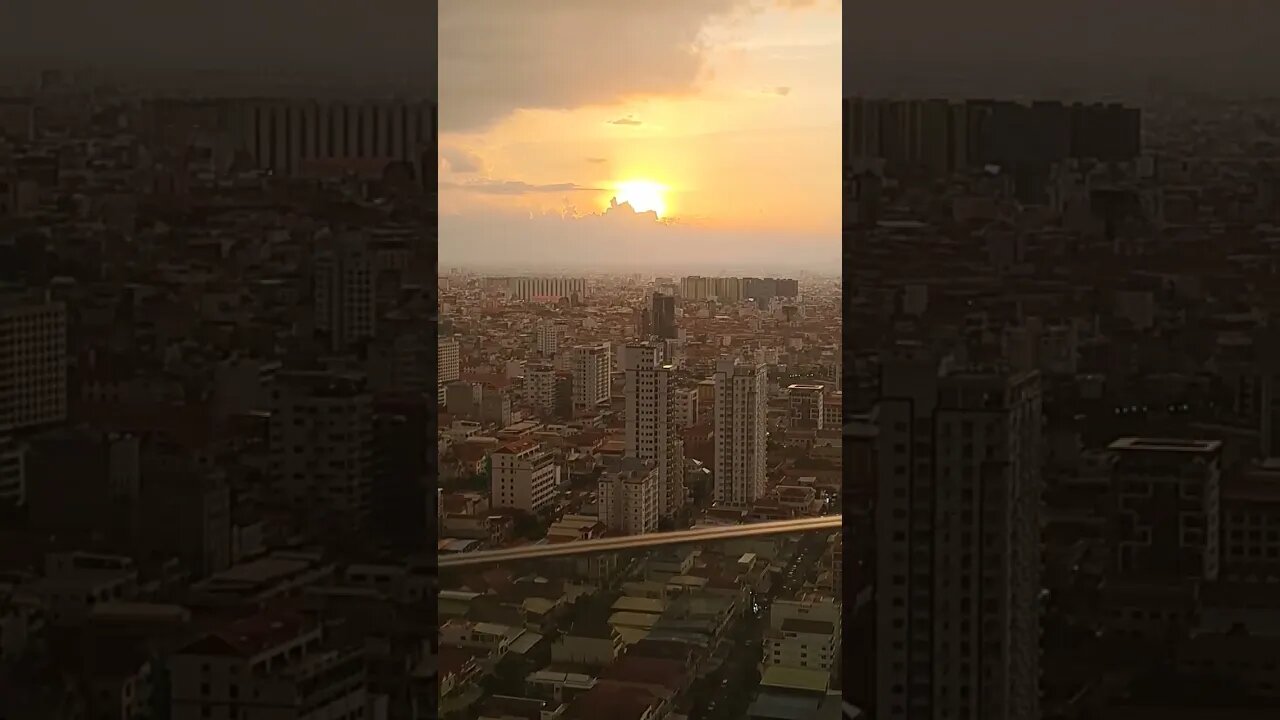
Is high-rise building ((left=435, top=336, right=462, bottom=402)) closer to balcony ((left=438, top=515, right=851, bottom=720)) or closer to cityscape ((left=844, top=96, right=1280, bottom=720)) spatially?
balcony ((left=438, top=515, right=851, bottom=720))

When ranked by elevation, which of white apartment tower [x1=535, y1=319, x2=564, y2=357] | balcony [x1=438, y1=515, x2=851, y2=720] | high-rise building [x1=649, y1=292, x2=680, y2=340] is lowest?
balcony [x1=438, y1=515, x2=851, y2=720]

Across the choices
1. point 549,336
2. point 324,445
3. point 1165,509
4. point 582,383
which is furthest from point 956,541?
point 324,445

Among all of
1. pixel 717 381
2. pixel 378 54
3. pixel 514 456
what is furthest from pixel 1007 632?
pixel 378 54

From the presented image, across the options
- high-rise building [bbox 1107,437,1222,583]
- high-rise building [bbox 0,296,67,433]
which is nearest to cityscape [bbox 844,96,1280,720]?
high-rise building [bbox 1107,437,1222,583]

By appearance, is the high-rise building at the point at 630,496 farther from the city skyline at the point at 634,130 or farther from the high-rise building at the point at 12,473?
the high-rise building at the point at 12,473

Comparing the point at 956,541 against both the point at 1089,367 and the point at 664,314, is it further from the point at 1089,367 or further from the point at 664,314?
the point at 664,314

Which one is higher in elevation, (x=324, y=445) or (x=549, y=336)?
(x=549, y=336)
